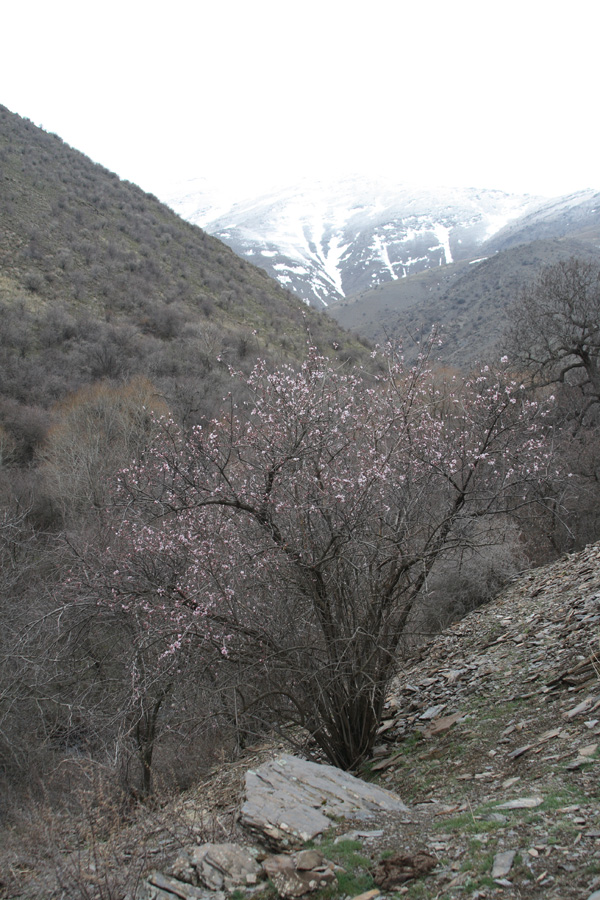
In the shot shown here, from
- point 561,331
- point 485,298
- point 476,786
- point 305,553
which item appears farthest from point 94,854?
point 485,298

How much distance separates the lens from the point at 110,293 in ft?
101

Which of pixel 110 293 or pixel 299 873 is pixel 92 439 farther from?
pixel 299 873

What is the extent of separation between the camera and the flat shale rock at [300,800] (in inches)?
133

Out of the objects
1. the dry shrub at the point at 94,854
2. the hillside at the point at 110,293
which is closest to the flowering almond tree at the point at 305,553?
the dry shrub at the point at 94,854

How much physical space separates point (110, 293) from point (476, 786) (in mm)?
31502

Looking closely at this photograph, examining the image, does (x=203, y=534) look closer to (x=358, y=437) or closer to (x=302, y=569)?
(x=302, y=569)

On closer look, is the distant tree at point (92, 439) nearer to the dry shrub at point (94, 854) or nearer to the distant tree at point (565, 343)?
the distant tree at point (565, 343)

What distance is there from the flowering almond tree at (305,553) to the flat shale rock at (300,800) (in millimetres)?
784

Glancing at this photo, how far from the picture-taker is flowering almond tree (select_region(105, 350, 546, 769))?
16.9ft

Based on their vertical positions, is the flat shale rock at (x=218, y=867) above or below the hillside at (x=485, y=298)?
below

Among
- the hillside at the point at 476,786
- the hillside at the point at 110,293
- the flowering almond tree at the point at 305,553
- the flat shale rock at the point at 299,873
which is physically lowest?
the hillside at the point at 476,786

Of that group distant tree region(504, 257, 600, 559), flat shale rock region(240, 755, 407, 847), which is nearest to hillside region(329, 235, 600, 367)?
distant tree region(504, 257, 600, 559)

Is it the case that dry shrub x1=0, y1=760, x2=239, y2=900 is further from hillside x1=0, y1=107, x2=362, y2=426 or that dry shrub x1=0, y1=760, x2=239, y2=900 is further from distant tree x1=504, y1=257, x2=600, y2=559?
hillside x1=0, y1=107, x2=362, y2=426

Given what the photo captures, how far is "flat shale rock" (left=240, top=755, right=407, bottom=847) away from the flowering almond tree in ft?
2.57
